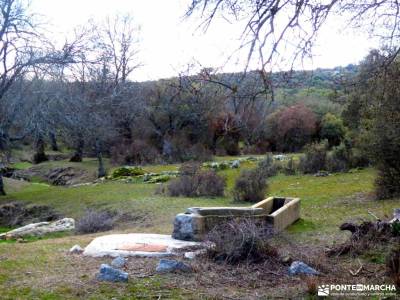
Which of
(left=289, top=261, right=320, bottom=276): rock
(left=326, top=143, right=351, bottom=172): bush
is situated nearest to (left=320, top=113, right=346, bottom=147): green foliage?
(left=326, top=143, right=351, bottom=172): bush

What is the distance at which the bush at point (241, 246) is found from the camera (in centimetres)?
744

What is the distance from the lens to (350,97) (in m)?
28.6

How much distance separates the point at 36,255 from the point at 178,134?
104 ft

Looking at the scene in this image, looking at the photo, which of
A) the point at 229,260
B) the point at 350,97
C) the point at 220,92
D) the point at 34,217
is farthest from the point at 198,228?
the point at 350,97

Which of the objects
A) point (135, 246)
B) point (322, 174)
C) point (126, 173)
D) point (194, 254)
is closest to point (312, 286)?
point (194, 254)

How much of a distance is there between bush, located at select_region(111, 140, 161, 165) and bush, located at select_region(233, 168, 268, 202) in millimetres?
19418

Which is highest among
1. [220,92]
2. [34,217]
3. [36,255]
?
[220,92]

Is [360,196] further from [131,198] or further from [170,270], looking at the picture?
[170,270]

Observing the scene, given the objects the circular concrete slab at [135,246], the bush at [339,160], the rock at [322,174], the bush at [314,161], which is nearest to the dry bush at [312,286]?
the circular concrete slab at [135,246]

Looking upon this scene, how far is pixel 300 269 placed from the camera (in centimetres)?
682

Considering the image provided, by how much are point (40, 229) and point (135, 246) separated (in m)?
7.12

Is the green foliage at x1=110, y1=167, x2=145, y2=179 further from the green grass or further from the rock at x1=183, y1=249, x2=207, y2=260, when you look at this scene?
the rock at x1=183, y1=249, x2=207, y2=260

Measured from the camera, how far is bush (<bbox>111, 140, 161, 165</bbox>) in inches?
1475

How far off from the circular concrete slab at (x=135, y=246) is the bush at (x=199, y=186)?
9.49 m
